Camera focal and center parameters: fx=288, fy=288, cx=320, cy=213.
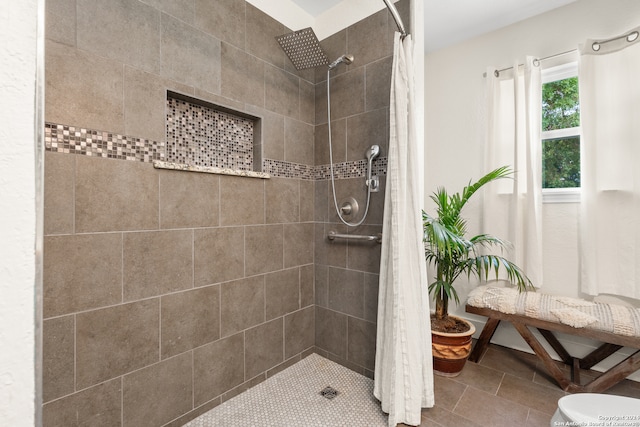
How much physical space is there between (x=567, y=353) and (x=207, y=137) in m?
2.81

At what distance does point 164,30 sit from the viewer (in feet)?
4.50

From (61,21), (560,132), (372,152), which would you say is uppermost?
(61,21)

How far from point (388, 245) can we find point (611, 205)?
61.5 inches

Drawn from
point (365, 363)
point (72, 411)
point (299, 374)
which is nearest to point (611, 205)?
point (365, 363)

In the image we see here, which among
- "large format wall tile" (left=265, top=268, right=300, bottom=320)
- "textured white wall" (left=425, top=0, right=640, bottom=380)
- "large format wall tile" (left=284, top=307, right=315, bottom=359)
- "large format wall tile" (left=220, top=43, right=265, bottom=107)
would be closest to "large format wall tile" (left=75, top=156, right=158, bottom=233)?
"large format wall tile" (left=220, top=43, right=265, bottom=107)

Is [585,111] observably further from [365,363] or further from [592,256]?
[365,363]

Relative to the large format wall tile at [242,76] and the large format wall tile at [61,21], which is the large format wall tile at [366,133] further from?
the large format wall tile at [61,21]

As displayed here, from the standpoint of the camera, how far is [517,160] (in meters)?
2.20

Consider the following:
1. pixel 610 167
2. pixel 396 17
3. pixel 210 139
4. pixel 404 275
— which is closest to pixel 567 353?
pixel 610 167

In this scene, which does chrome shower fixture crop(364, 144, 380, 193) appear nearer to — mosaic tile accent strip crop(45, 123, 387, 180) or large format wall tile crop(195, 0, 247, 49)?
mosaic tile accent strip crop(45, 123, 387, 180)

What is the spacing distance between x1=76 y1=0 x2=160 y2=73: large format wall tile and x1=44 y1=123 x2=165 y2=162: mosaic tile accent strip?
329 millimetres

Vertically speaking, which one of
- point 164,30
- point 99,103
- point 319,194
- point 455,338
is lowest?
point 455,338

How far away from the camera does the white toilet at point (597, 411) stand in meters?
0.88

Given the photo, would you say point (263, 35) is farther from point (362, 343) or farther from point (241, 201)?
point (362, 343)
